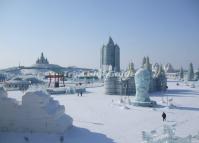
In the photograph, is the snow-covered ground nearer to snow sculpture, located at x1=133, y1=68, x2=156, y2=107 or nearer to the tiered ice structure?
the tiered ice structure

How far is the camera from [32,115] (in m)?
20.8

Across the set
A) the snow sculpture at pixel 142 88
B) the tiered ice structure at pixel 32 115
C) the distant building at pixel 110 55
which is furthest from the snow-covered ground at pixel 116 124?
the distant building at pixel 110 55

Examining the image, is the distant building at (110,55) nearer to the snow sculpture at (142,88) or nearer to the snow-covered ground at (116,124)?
the snow sculpture at (142,88)

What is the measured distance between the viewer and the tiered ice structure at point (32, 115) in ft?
67.4

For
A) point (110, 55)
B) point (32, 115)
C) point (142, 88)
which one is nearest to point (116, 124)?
point (32, 115)

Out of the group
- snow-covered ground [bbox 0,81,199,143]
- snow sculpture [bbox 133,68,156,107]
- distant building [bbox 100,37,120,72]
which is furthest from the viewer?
distant building [bbox 100,37,120,72]

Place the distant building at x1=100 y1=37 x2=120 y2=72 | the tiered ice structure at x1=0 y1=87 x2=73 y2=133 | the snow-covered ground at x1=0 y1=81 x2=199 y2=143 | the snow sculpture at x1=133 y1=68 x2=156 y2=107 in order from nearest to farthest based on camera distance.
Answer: the snow-covered ground at x1=0 y1=81 x2=199 y2=143 < the tiered ice structure at x1=0 y1=87 x2=73 y2=133 < the snow sculpture at x1=133 y1=68 x2=156 y2=107 < the distant building at x1=100 y1=37 x2=120 y2=72

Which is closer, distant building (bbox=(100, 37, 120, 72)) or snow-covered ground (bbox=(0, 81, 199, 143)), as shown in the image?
snow-covered ground (bbox=(0, 81, 199, 143))

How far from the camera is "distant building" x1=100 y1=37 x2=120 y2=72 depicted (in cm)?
16050

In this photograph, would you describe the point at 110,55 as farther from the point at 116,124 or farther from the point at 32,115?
the point at 32,115

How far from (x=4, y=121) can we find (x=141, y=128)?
10347 mm

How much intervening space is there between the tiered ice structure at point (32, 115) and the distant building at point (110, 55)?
448ft

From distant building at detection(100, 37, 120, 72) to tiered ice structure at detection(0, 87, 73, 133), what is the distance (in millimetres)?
136545

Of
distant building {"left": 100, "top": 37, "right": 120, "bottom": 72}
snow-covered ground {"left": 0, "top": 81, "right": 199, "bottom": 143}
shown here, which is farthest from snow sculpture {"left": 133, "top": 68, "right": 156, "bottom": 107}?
distant building {"left": 100, "top": 37, "right": 120, "bottom": 72}
